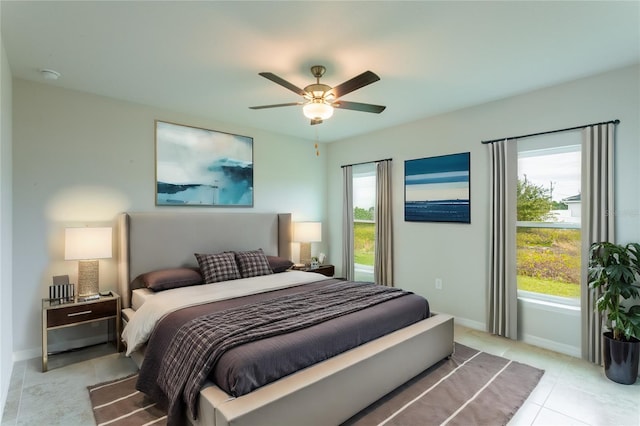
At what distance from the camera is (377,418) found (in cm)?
217

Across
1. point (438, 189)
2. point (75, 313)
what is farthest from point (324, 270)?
point (75, 313)

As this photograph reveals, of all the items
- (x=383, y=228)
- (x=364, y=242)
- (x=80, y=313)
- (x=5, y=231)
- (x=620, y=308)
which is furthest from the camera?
(x=364, y=242)

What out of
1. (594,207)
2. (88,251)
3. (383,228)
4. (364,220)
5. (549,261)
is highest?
(594,207)

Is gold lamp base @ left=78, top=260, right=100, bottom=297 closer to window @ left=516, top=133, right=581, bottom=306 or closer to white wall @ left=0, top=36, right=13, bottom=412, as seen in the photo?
white wall @ left=0, top=36, right=13, bottom=412

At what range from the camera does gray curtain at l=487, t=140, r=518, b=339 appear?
11.5 feet

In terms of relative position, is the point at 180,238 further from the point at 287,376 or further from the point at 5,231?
the point at 287,376

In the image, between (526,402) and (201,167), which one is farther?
(201,167)

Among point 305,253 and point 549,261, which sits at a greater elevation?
point 549,261

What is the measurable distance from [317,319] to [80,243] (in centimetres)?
243

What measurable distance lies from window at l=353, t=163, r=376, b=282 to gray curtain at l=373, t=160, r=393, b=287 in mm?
255

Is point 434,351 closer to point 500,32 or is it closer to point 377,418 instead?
point 377,418

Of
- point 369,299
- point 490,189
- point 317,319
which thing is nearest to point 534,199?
point 490,189

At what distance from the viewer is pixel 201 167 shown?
13.7 ft

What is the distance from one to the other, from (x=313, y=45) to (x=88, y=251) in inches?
111
